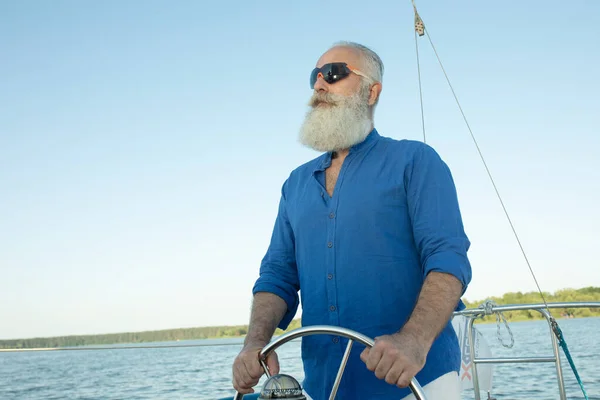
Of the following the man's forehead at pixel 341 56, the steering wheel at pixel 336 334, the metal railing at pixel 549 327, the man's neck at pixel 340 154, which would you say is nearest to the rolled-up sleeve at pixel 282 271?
the man's neck at pixel 340 154

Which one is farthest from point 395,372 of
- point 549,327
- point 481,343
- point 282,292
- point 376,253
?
point 481,343

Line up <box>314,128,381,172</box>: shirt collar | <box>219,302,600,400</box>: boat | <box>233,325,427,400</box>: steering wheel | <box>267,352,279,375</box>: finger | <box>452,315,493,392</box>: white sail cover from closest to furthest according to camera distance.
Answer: <box>233,325,427,400</box>: steering wheel < <box>219,302,600,400</box>: boat < <box>267,352,279,375</box>: finger < <box>314,128,381,172</box>: shirt collar < <box>452,315,493,392</box>: white sail cover

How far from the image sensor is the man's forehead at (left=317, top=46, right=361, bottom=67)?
1.92m

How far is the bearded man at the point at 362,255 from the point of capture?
1530mm

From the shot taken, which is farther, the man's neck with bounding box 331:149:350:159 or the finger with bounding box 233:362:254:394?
the man's neck with bounding box 331:149:350:159

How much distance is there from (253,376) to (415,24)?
3.52m


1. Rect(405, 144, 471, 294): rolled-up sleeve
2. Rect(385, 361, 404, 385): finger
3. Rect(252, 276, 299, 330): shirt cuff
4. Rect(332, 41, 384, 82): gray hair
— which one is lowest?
Rect(385, 361, 404, 385): finger

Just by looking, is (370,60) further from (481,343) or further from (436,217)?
(481,343)

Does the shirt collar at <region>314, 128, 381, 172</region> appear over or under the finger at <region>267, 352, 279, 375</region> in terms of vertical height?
over

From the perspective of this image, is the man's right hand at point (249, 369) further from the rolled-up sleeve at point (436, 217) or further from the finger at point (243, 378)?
the rolled-up sleeve at point (436, 217)

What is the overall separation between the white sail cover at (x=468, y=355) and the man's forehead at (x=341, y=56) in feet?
8.07

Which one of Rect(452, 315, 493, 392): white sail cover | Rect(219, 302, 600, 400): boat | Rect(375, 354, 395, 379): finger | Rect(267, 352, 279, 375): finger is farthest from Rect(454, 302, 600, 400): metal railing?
Rect(375, 354, 395, 379): finger

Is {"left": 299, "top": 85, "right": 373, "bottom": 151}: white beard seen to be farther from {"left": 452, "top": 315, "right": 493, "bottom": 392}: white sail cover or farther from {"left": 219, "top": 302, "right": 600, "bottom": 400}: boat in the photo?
{"left": 452, "top": 315, "right": 493, "bottom": 392}: white sail cover

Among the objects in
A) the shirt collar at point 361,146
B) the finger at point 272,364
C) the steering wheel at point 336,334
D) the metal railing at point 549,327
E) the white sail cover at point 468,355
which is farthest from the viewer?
the white sail cover at point 468,355
